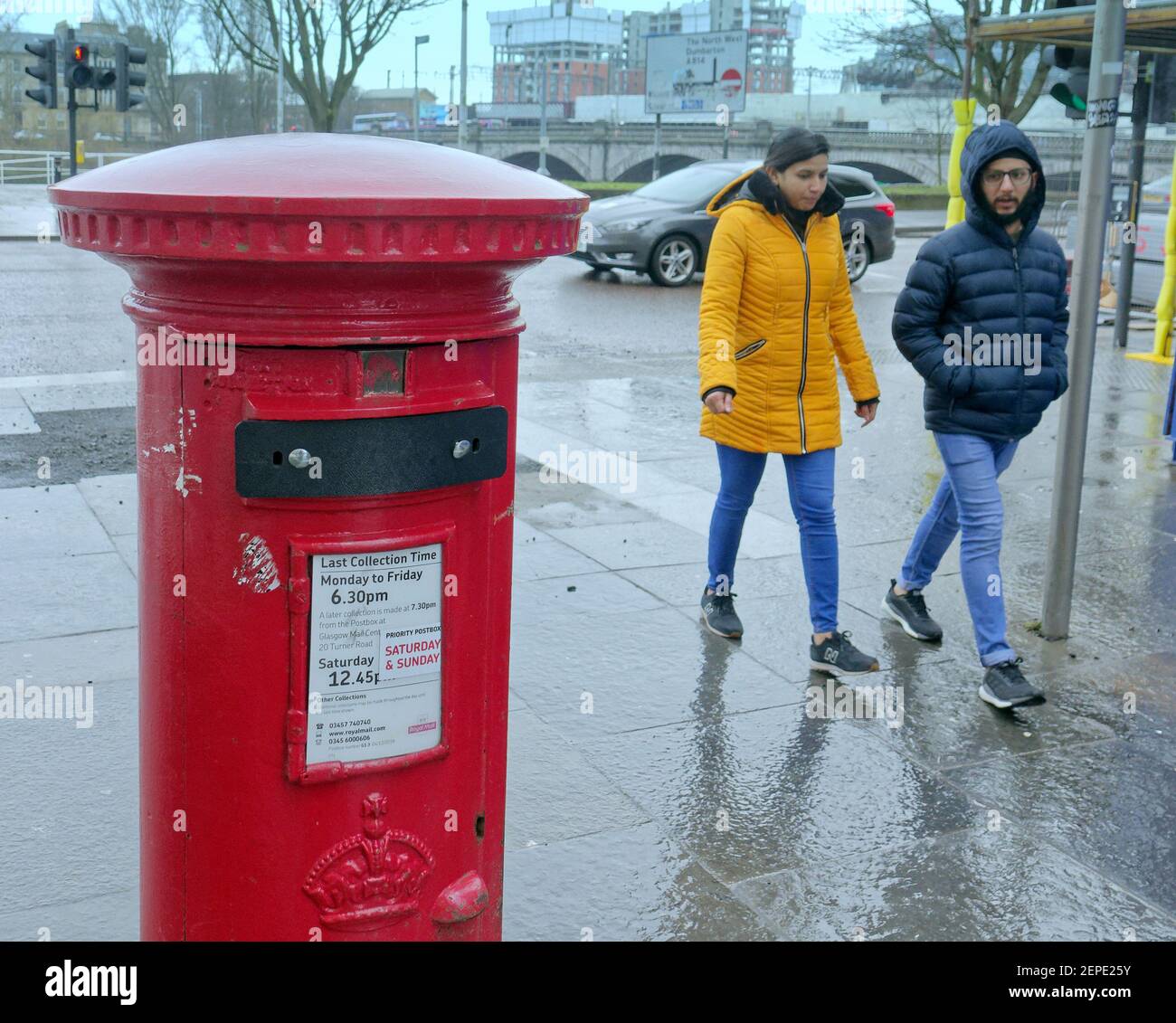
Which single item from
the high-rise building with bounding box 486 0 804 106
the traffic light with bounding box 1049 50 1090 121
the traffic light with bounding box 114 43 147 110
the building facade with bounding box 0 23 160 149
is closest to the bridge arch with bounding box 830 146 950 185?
the building facade with bounding box 0 23 160 149

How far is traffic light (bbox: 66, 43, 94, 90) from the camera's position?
77.8 feet

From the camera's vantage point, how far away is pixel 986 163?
4484 millimetres

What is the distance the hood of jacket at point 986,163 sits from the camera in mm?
4469

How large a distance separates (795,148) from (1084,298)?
1.29m

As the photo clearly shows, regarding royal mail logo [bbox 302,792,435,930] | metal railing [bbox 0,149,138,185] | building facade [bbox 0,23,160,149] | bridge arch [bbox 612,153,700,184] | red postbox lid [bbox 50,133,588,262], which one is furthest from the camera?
bridge arch [bbox 612,153,700,184]

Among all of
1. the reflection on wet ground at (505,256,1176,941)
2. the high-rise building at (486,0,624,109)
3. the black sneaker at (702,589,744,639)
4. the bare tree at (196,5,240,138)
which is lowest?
the reflection on wet ground at (505,256,1176,941)

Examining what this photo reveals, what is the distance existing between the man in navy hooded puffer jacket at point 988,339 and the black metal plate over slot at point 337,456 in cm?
297

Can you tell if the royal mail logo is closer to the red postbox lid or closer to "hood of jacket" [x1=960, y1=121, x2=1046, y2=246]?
the red postbox lid

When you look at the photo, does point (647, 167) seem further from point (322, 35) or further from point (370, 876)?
point (370, 876)

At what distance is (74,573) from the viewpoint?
220 inches

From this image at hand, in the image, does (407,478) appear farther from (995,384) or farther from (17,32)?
(17,32)

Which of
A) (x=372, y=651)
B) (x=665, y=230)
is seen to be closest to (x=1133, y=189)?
(x=665, y=230)

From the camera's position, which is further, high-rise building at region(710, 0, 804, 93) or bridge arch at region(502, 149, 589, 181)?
high-rise building at region(710, 0, 804, 93)

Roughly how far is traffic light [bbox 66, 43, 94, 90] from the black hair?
862 inches
